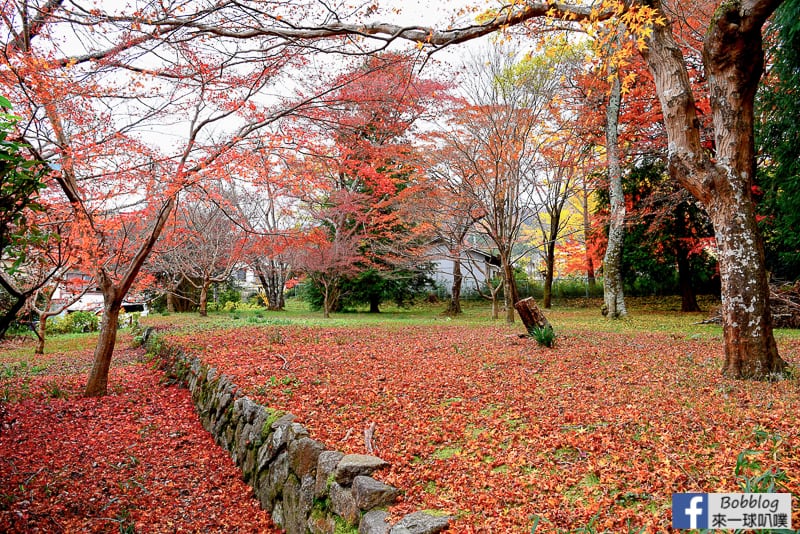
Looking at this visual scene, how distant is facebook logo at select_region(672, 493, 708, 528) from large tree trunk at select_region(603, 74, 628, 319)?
998 centimetres

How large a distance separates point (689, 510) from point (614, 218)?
401 inches

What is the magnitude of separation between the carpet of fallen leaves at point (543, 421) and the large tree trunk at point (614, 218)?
17.0ft

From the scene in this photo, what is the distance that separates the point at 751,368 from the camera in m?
4.23

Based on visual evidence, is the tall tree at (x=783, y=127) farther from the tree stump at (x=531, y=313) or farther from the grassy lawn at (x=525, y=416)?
the tree stump at (x=531, y=313)

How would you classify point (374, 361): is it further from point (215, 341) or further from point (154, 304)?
point (154, 304)

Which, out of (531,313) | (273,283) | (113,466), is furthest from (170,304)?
(531,313)

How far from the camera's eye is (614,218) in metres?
11.2

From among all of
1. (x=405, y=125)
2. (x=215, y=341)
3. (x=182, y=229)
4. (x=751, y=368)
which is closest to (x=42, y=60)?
(x=215, y=341)

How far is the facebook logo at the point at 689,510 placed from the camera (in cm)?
200

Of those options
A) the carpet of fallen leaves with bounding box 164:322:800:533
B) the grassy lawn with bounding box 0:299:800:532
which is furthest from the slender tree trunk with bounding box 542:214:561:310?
the carpet of fallen leaves with bounding box 164:322:800:533

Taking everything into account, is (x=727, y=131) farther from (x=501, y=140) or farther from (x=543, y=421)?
(x=501, y=140)

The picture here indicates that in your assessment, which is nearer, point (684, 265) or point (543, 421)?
point (543, 421)

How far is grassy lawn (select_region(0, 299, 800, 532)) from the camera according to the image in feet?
7.91

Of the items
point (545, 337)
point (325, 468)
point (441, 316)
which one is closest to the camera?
point (325, 468)
